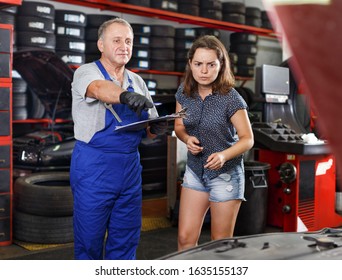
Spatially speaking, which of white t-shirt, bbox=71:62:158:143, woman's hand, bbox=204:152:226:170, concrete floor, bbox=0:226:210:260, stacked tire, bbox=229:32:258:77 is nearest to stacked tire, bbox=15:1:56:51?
concrete floor, bbox=0:226:210:260

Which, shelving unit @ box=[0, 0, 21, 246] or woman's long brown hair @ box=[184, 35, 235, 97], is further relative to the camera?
shelving unit @ box=[0, 0, 21, 246]

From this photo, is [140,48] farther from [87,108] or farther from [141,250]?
[87,108]

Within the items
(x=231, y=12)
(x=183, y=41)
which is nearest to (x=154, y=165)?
(x=183, y=41)

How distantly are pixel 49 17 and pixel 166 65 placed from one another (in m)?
1.95

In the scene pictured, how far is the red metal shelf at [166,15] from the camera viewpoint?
6406mm

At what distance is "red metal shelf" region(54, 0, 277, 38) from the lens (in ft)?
21.0

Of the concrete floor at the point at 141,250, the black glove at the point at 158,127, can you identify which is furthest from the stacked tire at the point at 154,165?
the black glove at the point at 158,127

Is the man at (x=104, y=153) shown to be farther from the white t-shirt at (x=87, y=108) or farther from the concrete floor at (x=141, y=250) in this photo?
the concrete floor at (x=141, y=250)

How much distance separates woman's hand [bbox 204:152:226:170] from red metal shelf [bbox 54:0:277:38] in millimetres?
3786

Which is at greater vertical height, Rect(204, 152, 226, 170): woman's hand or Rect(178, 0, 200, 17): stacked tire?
Rect(178, 0, 200, 17): stacked tire

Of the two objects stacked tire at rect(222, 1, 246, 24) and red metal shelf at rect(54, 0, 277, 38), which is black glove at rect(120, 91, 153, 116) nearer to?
red metal shelf at rect(54, 0, 277, 38)

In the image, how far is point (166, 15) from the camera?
7027 millimetres

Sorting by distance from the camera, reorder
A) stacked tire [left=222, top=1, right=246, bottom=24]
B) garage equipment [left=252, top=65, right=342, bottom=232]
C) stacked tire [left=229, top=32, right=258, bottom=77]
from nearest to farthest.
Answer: garage equipment [left=252, top=65, right=342, bottom=232] < stacked tire [left=222, top=1, right=246, bottom=24] < stacked tire [left=229, top=32, right=258, bottom=77]

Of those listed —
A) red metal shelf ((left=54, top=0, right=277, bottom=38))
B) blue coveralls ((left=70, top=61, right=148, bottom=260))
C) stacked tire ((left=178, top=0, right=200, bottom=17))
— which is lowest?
blue coveralls ((left=70, top=61, right=148, bottom=260))
